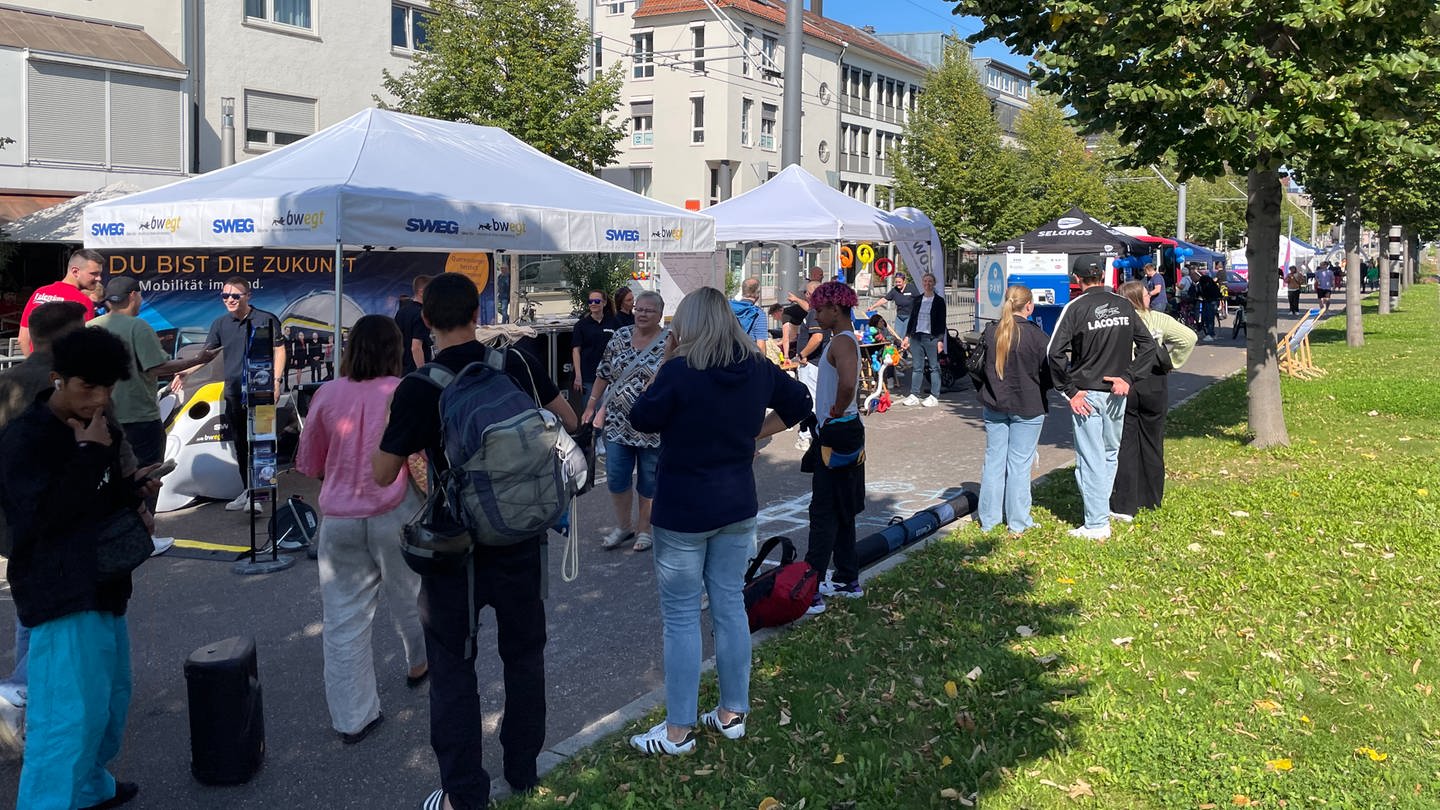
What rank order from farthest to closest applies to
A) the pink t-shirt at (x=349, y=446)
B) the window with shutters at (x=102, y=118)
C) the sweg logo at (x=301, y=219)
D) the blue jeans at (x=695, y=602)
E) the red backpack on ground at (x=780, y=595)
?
the window with shutters at (x=102, y=118), the sweg logo at (x=301, y=219), the red backpack on ground at (x=780, y=595), the pink t-shirt at (x=349, y=446), the blue jeans at (x=695, y=602)

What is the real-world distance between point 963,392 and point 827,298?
11.3 m

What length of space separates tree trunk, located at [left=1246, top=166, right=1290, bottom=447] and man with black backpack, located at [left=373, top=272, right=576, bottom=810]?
939 cm

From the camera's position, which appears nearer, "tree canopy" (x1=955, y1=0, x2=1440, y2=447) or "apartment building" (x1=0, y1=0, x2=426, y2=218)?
"tree canopy" (x1=955, y1=0, x2=1440, y2=447)

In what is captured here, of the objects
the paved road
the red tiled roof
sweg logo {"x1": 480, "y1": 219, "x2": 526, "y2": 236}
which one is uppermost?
the red tiled roof

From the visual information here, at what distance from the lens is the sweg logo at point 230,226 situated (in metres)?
9.62

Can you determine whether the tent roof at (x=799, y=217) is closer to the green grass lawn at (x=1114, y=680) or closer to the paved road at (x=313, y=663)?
the paved road at (x=313, y=663)

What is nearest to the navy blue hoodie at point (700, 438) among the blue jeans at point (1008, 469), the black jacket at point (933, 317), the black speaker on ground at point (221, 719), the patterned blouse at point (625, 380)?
the black speaker on ground at point (221, 719)

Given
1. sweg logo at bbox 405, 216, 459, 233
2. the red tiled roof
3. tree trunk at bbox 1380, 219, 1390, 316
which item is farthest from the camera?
the red tiled roof

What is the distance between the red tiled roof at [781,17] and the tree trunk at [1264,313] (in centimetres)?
4421

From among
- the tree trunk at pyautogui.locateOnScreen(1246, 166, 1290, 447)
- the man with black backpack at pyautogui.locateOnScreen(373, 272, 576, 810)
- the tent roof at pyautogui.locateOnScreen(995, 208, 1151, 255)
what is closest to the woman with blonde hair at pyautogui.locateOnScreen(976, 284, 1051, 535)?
the man with black backpack at pyautogui.locateOnScreen(373, 272, 576, 810)

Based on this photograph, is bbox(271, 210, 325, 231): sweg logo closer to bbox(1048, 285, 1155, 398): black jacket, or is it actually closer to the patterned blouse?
the patterned blouse

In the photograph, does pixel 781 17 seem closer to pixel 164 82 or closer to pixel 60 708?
pixel 164 82

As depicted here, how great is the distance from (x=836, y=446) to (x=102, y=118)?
21.7 meters

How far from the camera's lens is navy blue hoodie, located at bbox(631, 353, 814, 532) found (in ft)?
14.3
